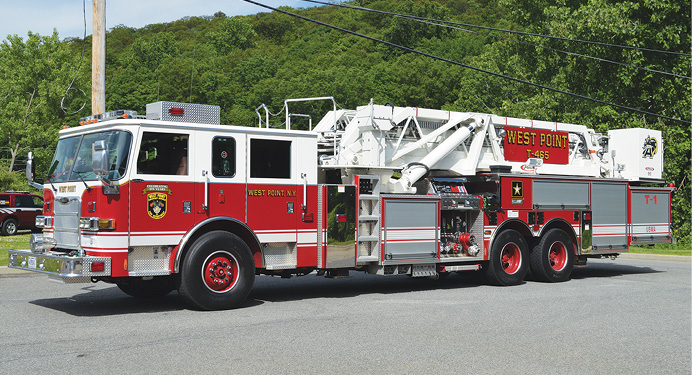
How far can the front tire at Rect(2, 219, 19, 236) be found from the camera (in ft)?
96.8

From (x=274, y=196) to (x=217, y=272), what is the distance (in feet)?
4.81

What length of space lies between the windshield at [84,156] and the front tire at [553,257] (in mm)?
8195

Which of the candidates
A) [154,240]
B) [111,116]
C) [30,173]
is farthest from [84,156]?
[154,240]

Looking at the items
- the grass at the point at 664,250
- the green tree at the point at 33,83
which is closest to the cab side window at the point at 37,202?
the green tree at the point at 33,83

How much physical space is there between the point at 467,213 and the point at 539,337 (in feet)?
16.7

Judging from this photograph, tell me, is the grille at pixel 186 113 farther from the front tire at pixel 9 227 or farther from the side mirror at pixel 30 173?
the front tire at pixel 9 227

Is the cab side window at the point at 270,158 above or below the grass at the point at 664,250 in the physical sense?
above

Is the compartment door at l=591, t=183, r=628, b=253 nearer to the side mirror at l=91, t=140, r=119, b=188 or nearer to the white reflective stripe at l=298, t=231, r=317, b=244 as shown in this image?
the white reflective stripe at l=298, t=231, r=317, b=244

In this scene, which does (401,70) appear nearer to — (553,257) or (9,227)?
(9,227)

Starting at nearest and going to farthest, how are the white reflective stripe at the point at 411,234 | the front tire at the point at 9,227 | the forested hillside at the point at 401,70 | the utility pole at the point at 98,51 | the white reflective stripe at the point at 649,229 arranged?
the white reflective stripe at the point at 411,234, the utility pole at the point at 98,51, the white reflective stripe at the point at 649,229, the forested hillside at the point at 401,70, the front tire at the point at 9,227

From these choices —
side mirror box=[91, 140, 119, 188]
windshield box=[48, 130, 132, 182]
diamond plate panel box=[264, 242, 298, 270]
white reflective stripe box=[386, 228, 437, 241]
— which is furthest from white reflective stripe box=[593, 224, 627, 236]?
side mirror box=[91, 140, 119, 188]

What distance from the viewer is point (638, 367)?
261 inches

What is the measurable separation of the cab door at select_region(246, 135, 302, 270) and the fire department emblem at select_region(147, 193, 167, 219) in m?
1.27

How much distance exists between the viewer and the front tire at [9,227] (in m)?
29.5
